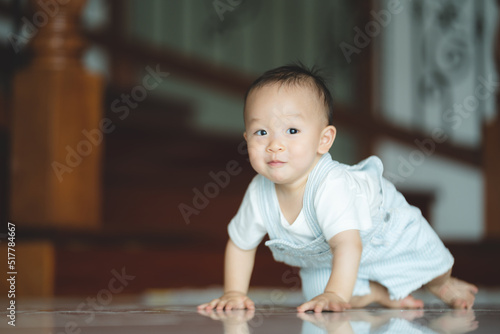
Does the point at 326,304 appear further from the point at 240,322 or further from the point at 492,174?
the point at 492,174

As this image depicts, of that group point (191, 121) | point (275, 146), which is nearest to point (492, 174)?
point (191, 121)

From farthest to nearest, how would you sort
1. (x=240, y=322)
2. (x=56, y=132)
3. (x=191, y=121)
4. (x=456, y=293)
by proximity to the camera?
(x=191, y=121) → (x=56, y=132) → (x=456, y=293) → (x=240, y=322)

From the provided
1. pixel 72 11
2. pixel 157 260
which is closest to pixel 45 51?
pixel 72 11

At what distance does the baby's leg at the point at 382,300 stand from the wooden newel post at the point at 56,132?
35.1 inches

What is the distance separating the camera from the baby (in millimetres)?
1206

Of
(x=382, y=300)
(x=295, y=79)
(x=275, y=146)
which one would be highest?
(x=295, y=79)

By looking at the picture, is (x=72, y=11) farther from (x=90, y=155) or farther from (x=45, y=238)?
(x=45, y=238)

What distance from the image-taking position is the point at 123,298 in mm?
1883

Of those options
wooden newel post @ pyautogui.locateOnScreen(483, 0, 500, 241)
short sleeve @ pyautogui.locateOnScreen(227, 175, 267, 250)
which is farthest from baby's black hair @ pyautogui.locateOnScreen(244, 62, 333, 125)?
wooden newel post @ pyautogui.locateOnScreen(483, 0, 500, 241)

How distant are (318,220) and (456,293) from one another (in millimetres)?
400

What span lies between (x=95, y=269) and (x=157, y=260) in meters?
0.19

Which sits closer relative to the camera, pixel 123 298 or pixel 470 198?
pixel 123 298

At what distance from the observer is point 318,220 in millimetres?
1244

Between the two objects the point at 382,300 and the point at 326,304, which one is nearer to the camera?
the point at 326,304
